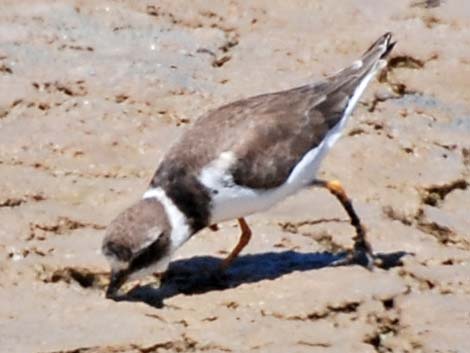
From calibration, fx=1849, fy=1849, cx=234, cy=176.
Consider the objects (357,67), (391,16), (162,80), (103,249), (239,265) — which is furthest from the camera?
(391,16)

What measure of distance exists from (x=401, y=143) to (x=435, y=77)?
3.40 ft

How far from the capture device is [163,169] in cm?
998

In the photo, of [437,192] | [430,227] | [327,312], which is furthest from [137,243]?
[437,192]

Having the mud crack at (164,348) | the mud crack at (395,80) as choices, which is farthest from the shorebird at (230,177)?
the mud crack at (395,80)

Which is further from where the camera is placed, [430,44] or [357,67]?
[430,44]

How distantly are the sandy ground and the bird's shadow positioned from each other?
1 centimetres

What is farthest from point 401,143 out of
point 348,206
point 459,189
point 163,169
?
point 163,169

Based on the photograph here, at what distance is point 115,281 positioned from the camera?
31.4 feet

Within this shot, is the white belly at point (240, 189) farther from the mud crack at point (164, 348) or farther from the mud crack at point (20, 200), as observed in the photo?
the mud crack at point (20, 200)

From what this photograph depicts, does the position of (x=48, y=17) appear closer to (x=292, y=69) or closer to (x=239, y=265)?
(x=292, y=69)

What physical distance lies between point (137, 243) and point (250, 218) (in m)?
1.28

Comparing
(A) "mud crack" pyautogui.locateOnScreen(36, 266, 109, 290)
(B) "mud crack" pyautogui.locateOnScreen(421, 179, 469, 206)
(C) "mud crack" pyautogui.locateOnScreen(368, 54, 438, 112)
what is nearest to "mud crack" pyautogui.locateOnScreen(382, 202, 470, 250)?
(B) "mud crack" pyautogui.locateOnScreen(421, 179, 469, 206)

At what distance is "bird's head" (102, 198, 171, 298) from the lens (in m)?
9.51

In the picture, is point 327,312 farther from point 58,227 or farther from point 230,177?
point 58,227
